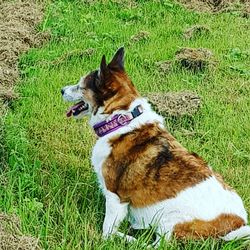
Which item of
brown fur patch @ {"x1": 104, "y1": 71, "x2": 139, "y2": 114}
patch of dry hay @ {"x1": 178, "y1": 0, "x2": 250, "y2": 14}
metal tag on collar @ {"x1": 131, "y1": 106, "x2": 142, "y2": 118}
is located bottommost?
patch of dry hay @ {"x1": 178, "y1": 0, "x2": 250, "y2": 14}

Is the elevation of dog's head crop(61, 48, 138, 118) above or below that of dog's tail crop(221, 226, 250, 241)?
above

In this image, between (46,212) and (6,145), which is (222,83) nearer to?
(6,145)

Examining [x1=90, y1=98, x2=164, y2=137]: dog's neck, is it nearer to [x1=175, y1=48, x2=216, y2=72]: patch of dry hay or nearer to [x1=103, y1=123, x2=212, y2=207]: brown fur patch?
[x1=103, y1=123, x2=212, y2=207]: brown fur patch

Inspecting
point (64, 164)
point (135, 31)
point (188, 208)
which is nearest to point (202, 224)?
point (188, 208)

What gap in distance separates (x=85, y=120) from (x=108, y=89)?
1.89 metres

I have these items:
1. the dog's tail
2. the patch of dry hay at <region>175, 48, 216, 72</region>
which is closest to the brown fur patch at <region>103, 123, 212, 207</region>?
the dog's tail

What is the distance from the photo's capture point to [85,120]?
7.38m

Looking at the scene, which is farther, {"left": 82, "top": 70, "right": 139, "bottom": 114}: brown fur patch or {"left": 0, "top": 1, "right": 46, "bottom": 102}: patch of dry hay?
{"left": 0, "top": 1, "right": 46, "bottom": 102}: patch of dry hay

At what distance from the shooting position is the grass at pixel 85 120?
527 centimetres

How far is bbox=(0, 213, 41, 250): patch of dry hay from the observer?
4.36 metres

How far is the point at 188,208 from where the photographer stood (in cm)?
493

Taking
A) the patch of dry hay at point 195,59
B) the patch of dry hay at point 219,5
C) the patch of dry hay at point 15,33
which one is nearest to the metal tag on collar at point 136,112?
the patch of dry hay at point 15,33

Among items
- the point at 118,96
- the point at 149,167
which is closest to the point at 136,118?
the point at 118,96

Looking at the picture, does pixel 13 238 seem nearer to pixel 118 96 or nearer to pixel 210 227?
pixel 210 227
